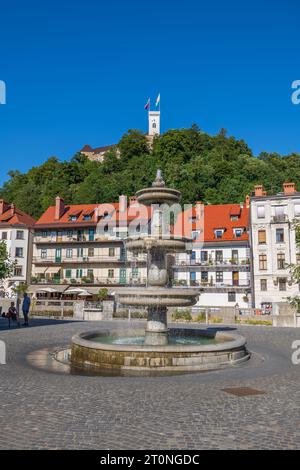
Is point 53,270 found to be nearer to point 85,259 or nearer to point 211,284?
point 85,259

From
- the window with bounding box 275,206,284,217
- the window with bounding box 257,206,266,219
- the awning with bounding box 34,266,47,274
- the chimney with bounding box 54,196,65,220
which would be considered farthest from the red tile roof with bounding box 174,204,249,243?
the awning with bounding box 34,266,47,274

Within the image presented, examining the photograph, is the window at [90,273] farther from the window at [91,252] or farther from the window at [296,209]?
the window at [296,209]

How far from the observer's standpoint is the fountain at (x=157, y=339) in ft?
39.1

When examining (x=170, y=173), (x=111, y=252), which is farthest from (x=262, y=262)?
(x=170, y=173)

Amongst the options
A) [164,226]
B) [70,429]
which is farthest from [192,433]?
[164,226]

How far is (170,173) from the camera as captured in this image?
239 ft

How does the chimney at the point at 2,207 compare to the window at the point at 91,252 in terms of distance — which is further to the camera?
the chimney at the point at 2,207

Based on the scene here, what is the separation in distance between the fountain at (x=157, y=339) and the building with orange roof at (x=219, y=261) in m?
29.4

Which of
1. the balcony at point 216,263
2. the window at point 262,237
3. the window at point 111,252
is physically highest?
the window at point 262,237

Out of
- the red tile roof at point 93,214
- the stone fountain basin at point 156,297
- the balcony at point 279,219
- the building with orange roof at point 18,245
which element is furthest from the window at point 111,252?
the stone fountain basin at point 156,297

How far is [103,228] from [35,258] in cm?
1101

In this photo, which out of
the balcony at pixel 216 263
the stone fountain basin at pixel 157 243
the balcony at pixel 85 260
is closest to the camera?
the stone fountain basin at pixel 157 243

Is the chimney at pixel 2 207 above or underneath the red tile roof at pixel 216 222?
above

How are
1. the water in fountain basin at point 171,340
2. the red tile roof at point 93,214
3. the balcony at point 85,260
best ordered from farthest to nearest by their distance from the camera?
the red tile roof at point 93,214, the balcony at point 85,260, the water in fountain basin at point 171,340
